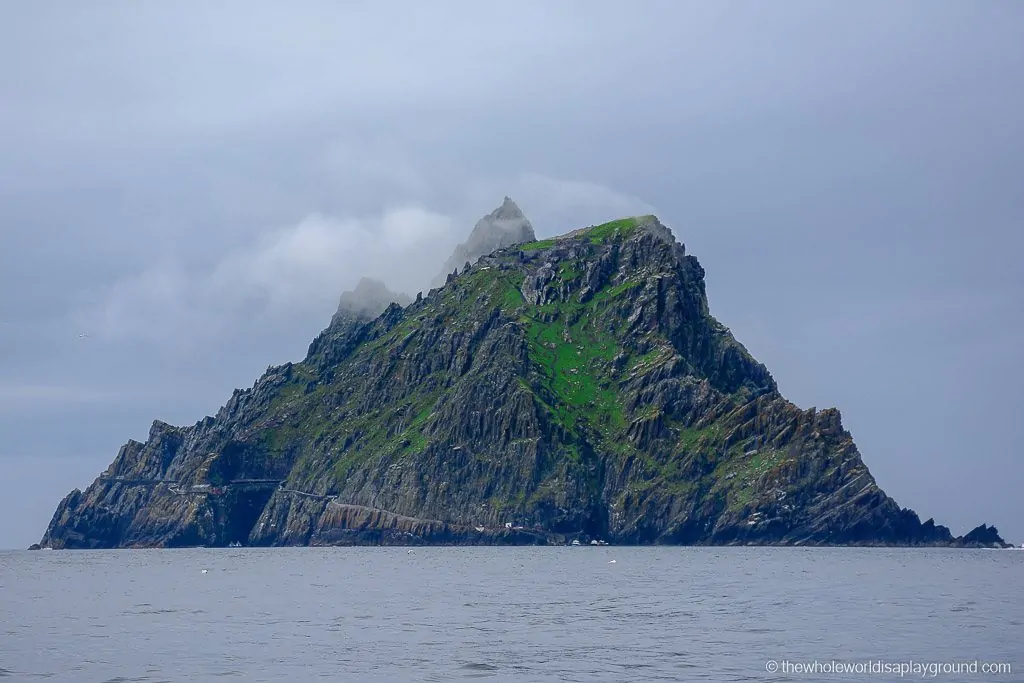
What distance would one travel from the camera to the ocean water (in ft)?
222

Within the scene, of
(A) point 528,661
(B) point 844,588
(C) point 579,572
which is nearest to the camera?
(A) point 528,661

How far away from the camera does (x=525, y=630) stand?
292 ft

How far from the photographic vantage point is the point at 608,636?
275 feet

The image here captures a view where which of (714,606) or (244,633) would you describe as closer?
(244,633)

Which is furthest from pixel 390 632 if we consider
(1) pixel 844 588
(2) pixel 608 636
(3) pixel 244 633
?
(1) pixel 844 588

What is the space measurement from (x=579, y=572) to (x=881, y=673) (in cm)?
11423

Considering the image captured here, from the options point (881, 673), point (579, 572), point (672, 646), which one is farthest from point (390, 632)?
point (579, 572)

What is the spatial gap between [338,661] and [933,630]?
40872mm

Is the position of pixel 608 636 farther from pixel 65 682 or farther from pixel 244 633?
pixel 65 682

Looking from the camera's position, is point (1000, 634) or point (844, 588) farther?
point (844, 588)

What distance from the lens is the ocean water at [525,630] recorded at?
2665 inches

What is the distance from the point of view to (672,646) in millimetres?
77062

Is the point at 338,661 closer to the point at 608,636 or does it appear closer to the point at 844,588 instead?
the point at 608,636

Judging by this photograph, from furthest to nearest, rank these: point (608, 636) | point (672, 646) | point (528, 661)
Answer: point (608, 636)
point (672, 646)
point (528, 661)
